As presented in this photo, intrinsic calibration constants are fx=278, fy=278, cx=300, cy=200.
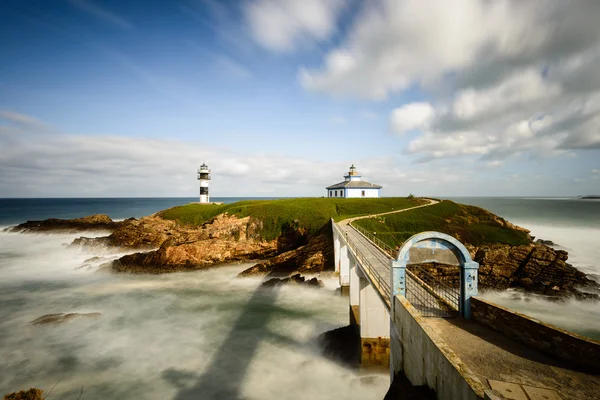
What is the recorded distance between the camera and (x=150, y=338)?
18.7 metres

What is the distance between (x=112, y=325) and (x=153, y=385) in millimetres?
8989

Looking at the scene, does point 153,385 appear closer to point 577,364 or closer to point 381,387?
point 381,387

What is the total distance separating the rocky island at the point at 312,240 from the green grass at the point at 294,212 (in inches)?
6.3

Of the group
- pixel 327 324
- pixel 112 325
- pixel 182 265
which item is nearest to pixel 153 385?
pixel 112 325

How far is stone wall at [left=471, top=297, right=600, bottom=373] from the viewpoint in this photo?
6.75 metres

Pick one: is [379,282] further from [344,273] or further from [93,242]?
[93,242]

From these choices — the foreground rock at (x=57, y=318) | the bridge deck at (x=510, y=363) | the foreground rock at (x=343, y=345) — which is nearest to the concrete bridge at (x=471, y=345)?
the bridge deck at (x=510, y=363)

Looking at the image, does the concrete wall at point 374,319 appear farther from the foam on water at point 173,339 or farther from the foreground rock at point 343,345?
the foam on water at point 173,339

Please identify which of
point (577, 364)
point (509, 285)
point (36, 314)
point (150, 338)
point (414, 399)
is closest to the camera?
point (577, 364)

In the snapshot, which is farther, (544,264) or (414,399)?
(544,264)

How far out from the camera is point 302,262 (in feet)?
106

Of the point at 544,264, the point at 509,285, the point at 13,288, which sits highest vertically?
the point at 544,264

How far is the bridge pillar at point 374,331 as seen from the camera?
14531mm

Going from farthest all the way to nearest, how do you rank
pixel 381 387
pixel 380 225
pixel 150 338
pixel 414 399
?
pixel 380 225 → pixel 150 338 → pixel 381 387 → pixel 414 399
